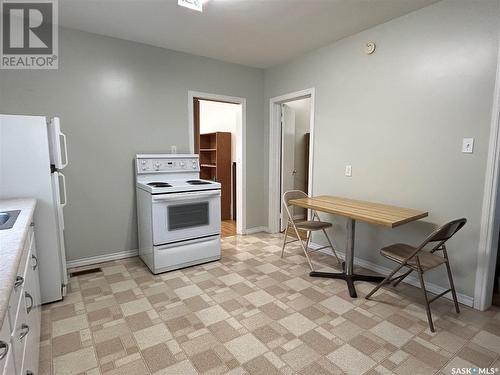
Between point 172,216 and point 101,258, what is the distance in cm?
107

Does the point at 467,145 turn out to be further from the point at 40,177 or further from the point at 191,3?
the point at 40,177

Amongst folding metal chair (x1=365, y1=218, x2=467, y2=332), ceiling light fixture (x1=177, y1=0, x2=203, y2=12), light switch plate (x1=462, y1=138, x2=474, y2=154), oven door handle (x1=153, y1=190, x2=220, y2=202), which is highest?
ceiling light fixture (x1=177, y1=0, x2=203, y2=12)

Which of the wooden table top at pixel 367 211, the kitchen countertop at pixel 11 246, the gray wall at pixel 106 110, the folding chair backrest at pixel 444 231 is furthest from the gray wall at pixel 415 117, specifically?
the kitchen countertop at pixel 11 246

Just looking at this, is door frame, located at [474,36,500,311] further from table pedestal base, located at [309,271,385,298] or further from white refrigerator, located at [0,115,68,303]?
white refrigerator, located at [0,115,68,303]

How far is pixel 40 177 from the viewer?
2.14 metres

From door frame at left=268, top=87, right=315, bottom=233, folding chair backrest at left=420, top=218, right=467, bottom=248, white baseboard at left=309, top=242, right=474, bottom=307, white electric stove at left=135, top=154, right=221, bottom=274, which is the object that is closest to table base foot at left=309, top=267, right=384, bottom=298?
white baseboard at left=309, top=242, right=474, bottom=307

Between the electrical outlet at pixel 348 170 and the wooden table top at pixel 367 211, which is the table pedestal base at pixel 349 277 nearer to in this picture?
the wooden table top at pixel 367 211

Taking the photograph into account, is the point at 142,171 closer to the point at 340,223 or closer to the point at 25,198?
the point at 25,198

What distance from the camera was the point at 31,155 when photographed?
2.09m

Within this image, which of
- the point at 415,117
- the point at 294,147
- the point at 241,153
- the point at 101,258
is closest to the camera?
the point at 415,117

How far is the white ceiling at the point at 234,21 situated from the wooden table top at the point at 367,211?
68.5 inches

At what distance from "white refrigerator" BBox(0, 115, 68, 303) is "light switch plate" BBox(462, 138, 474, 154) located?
323cm

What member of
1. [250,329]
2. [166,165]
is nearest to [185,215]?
[166,165]

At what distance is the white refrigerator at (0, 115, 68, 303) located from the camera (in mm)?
2033
